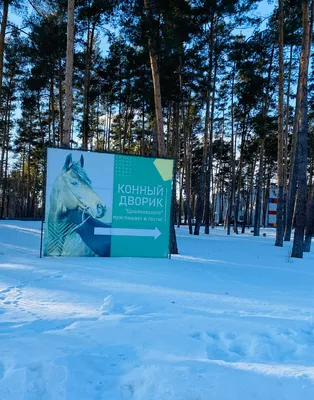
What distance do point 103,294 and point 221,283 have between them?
239 cm

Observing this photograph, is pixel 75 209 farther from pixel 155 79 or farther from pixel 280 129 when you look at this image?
pixel 280 129

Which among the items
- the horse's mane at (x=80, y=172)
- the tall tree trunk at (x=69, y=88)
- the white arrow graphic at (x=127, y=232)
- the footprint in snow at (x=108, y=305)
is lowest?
the footprint in snow at (x=108, y=305)

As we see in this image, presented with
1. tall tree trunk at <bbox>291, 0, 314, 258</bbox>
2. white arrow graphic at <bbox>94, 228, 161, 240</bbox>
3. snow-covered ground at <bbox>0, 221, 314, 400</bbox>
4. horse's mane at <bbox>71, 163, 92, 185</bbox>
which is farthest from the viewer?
tall tree trunk at <bbox>291, 0, 314, 258</bbox>

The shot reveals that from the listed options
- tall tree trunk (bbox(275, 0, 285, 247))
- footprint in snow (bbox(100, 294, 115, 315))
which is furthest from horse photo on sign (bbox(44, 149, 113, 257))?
tall tree trunk (bbox(275, 0, 285, 247))

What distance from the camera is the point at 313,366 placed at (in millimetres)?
2967

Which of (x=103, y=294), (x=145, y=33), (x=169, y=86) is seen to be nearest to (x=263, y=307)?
(x=103, y=294)

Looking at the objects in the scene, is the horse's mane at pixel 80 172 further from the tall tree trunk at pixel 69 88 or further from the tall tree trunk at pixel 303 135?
the tall tree trunk at pixel 303 135

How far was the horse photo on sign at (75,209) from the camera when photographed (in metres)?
8.65

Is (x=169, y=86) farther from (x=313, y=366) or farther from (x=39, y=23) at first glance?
(x=313, y=366)

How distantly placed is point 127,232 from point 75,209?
1.50 metres

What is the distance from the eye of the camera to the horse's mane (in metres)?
8.77

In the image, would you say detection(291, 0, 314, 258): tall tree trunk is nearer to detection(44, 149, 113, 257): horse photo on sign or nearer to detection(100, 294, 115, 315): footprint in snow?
detection(44, 149, 113, 257): horse photo on sign

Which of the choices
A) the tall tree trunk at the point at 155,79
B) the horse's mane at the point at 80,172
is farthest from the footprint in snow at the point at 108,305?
the tall tree trunk at the point at 155,79

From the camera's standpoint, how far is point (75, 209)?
8773mm
